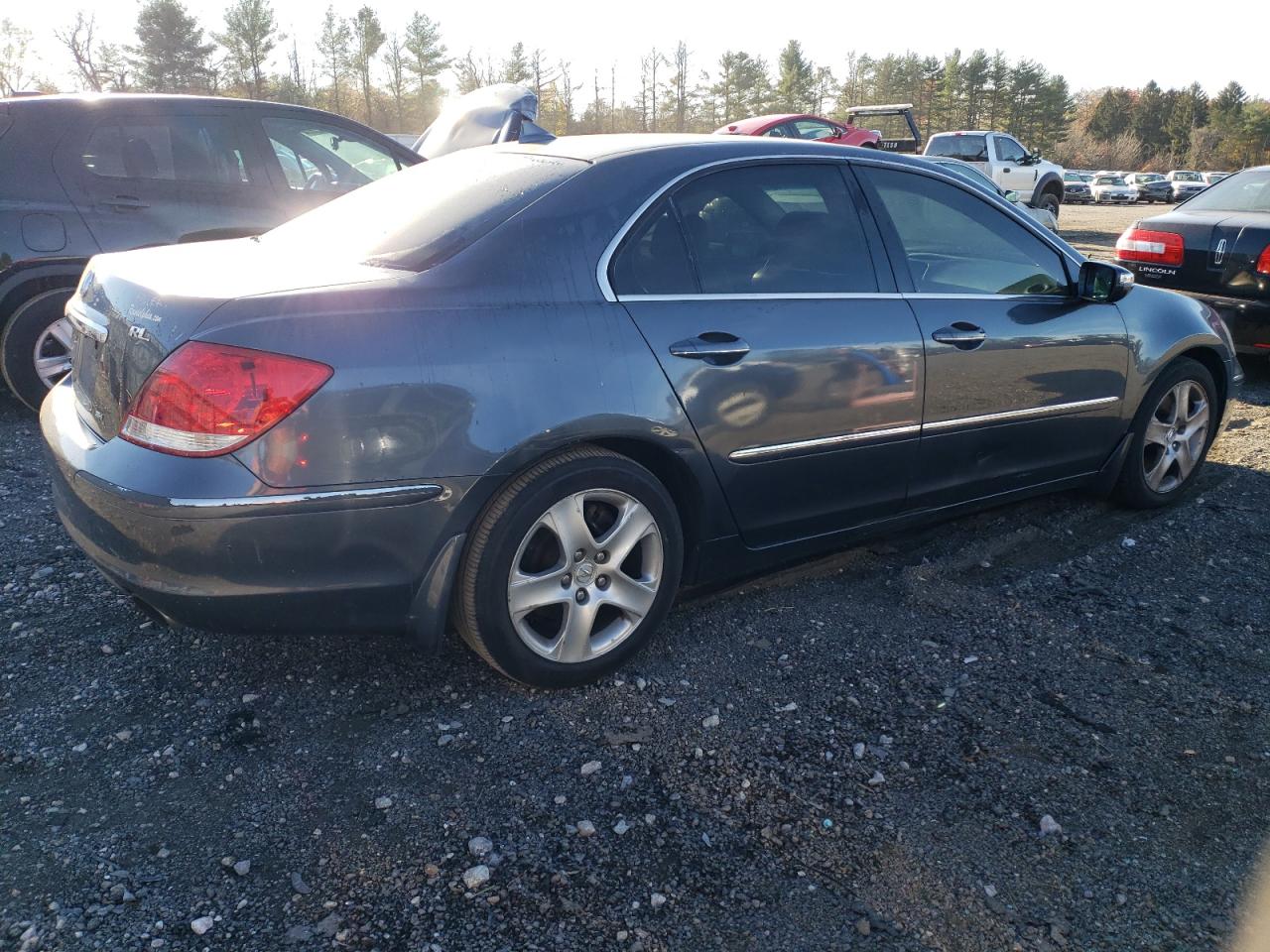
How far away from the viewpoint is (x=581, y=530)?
2.84m

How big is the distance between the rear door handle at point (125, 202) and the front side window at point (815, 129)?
1237cm

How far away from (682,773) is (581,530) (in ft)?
2.34

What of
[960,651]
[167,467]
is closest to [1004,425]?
[960,651]

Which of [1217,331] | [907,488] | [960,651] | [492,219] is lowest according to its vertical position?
[960,651]

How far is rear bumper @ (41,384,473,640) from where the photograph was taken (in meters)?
2.39

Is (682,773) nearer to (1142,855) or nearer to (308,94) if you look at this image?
(1142,855)

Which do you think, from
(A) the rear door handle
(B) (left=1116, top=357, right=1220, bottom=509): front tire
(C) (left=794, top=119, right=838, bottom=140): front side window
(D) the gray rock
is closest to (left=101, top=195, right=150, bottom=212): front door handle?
(A) the rear door handle

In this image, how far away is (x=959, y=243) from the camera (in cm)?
379

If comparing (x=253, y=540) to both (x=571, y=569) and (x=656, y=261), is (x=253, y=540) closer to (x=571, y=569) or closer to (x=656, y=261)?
(x=571, y=569)

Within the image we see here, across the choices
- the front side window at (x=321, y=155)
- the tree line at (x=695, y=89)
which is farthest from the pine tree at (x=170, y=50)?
the front side window at (x=321, y=155)

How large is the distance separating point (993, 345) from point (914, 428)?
0.50 meters

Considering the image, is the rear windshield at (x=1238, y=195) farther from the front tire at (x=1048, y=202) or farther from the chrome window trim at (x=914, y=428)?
the front tire at (x=1048, y=202)

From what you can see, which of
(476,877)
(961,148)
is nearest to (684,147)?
(476,877)

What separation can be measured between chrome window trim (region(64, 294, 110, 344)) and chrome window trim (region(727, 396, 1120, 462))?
70.1 inches
